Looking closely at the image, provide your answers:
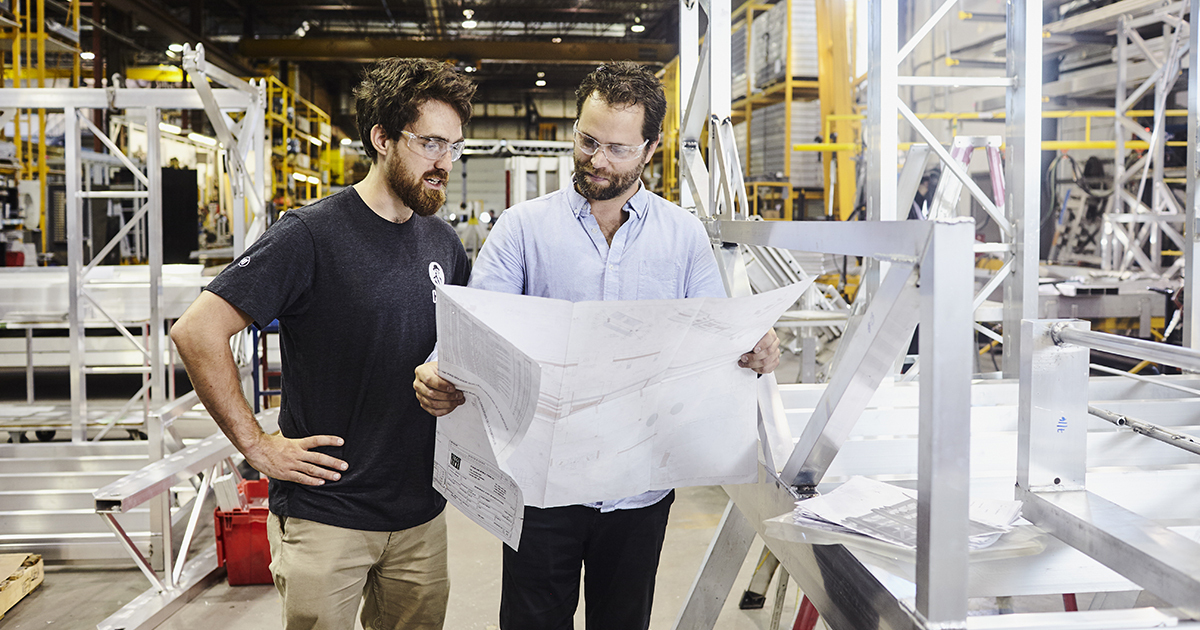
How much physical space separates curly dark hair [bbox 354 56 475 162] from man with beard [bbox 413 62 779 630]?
1.05 ft

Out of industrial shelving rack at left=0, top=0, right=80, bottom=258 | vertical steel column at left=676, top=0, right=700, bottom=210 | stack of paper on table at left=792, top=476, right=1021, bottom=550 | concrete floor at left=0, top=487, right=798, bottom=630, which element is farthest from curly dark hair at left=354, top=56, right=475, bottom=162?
industrial shelving rack at left=0, top=0, right=80, bottom=258

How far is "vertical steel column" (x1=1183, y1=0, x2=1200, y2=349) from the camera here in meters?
3.50

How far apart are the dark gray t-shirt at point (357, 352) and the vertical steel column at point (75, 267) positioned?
3.90m

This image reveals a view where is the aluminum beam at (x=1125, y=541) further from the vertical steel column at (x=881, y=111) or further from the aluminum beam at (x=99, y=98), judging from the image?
the aluminum beam at (x=99, y=98)

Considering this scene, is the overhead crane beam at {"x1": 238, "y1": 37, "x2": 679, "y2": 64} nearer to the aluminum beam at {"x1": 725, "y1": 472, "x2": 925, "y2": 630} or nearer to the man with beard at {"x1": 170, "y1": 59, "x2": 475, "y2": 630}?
the man with beard at {"x1": 170, "y1": 59, "x2": 475, "y2": 630}

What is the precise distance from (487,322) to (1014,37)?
3.27 m

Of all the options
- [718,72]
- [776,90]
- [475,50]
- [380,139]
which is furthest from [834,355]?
[475,50]

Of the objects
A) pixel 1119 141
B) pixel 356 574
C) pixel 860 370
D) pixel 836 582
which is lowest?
pixel 356 574

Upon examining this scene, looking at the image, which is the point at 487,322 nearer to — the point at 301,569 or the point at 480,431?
the point at 480,431

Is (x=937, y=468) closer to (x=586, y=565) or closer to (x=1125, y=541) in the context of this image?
(x=1125, y=541)

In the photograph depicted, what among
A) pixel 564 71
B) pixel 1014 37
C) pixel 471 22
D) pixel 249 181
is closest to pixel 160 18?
pixel 471 22

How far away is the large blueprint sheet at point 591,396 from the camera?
49.6 inches

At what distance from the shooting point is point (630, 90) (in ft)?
6.00

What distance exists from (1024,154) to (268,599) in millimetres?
4004
